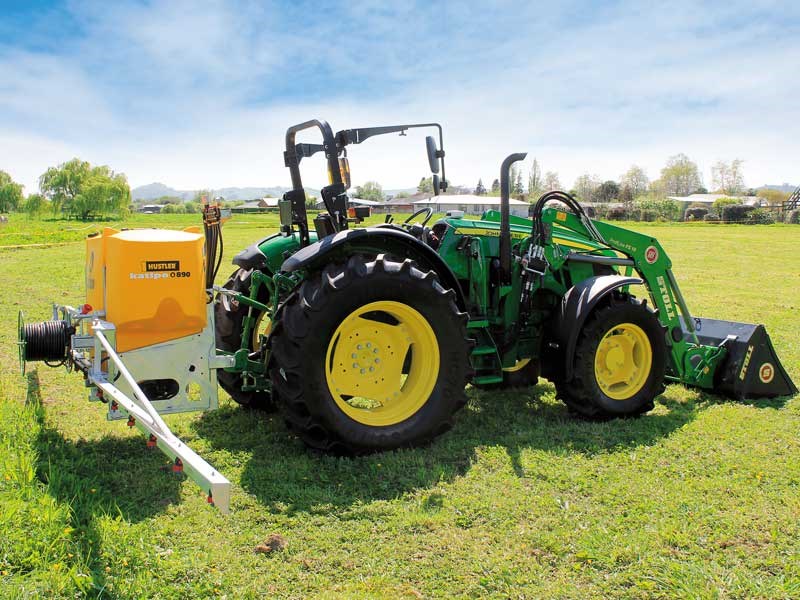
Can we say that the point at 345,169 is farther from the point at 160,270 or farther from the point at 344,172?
the point at 160,270

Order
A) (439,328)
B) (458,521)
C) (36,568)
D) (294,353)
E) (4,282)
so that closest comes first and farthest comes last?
1. (36,568)
2. (458,521)
3. (294,353)
4. (439,328)
5. (4,282)

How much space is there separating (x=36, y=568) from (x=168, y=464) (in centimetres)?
138

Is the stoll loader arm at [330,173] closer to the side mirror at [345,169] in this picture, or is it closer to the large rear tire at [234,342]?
the side mirror at [345,169]

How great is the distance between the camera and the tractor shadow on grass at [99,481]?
331 centimetres

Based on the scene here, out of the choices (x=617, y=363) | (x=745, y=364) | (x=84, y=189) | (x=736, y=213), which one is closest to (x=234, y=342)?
(x=617, y=363)

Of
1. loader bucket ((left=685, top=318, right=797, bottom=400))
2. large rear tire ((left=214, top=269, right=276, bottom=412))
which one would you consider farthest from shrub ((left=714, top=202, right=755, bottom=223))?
large rear tire ((left=214, top=269, right=276, bottom=412))

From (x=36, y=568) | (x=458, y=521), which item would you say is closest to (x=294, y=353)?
(x=458, y=521)

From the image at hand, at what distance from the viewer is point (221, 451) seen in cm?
460

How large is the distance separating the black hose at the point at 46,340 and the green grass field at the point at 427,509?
1.74ft

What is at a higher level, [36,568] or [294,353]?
[294,353]

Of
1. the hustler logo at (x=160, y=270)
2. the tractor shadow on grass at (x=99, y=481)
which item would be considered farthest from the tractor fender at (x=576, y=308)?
the tractor shadow on grass at (x=99, y=481)

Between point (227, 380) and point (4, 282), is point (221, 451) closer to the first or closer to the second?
point (227, 380)

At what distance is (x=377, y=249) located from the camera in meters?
4.73

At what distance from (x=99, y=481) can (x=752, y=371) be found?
17.4 ft
